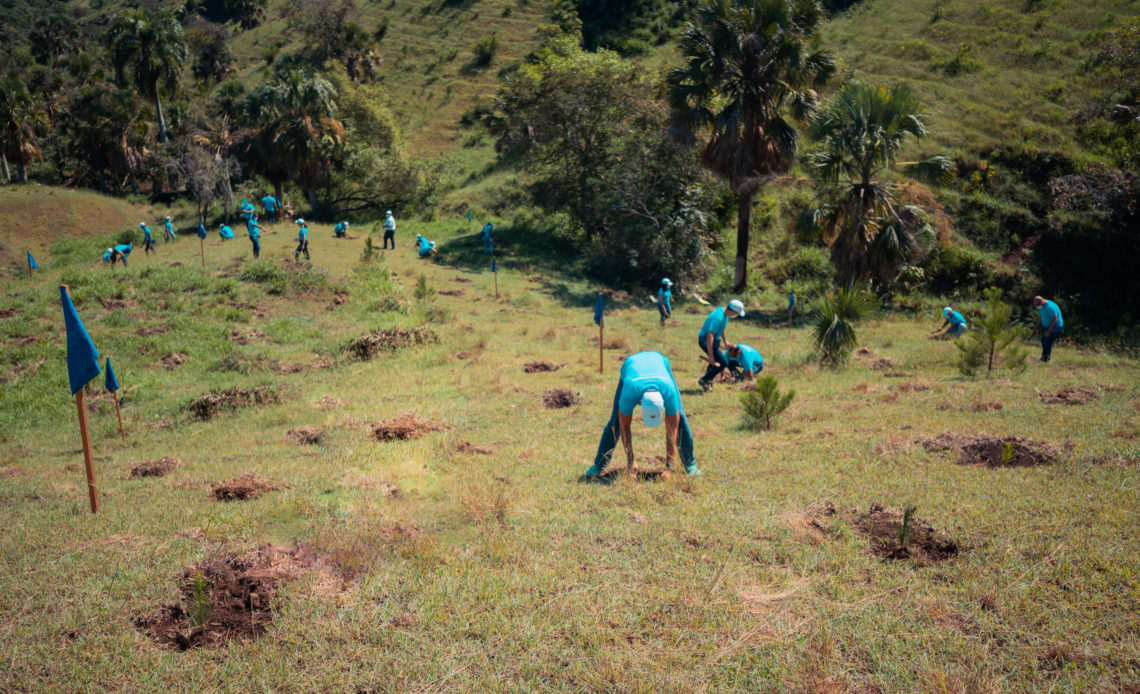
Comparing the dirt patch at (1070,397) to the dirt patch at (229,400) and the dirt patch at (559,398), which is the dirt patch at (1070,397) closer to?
the dirt patch at (559,398)

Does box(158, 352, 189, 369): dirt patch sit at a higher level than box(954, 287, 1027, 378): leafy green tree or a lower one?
lower

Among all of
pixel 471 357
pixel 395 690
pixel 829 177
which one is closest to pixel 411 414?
pixel 471 357

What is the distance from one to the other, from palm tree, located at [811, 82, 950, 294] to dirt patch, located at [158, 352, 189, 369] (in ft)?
63.2

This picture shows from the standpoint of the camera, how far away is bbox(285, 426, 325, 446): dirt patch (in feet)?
35.7

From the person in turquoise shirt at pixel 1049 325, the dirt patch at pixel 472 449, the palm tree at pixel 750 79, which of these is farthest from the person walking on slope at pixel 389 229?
the person in turquoise shirt at pixel 1049 325

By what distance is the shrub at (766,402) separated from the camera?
401 inches

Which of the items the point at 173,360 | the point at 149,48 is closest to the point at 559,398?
the point at 173,360

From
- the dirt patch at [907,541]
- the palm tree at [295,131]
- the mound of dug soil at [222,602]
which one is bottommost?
the mound of dug soil at [222,602]

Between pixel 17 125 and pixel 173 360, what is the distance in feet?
146

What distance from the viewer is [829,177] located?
69.8 ft

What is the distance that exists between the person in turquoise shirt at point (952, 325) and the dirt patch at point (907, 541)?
14.2 m

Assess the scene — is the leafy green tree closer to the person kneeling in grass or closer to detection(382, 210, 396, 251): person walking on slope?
the person kneeling in grass

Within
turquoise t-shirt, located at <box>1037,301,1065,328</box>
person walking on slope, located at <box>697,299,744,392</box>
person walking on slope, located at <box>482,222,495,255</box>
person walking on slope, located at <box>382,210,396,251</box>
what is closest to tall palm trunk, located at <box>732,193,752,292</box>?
person walking on slope, located at <box>482,222,495,255</box>

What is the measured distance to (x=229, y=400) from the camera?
45.0ft
